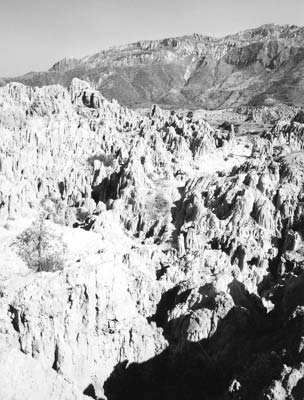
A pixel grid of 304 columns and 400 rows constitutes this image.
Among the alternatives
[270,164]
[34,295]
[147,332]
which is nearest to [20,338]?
[34,295]

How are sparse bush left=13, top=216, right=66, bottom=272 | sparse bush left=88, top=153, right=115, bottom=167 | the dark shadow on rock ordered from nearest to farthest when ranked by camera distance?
the dark shadow on rock
sparse bush left=13, top=216, right=66, bottom=272
sparse bush left=88, top=153, right=115, bottom=167

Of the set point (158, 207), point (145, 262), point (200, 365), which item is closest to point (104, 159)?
point (158, 207)

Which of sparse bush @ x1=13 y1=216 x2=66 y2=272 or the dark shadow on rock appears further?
sparse bush @ x1=13 y1=216 x2=66 y2=272

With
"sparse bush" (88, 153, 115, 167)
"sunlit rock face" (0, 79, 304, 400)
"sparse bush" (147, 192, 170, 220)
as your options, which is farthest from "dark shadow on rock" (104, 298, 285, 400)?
"sparse bush" (88, 153, 115, 167)

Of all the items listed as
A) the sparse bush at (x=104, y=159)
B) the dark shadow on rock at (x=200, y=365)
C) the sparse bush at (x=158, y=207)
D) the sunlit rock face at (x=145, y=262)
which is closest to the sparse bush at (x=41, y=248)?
the sunlit rock face at (x=145, y=262)

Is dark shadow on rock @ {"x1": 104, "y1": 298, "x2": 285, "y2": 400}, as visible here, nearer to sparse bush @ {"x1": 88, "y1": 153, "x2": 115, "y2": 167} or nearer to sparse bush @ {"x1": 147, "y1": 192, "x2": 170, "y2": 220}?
sparse bush @ {"x1": 147, "y1": 192, "x2": 170, "y2": 220}

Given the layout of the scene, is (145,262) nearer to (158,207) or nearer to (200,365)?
(200,365)
